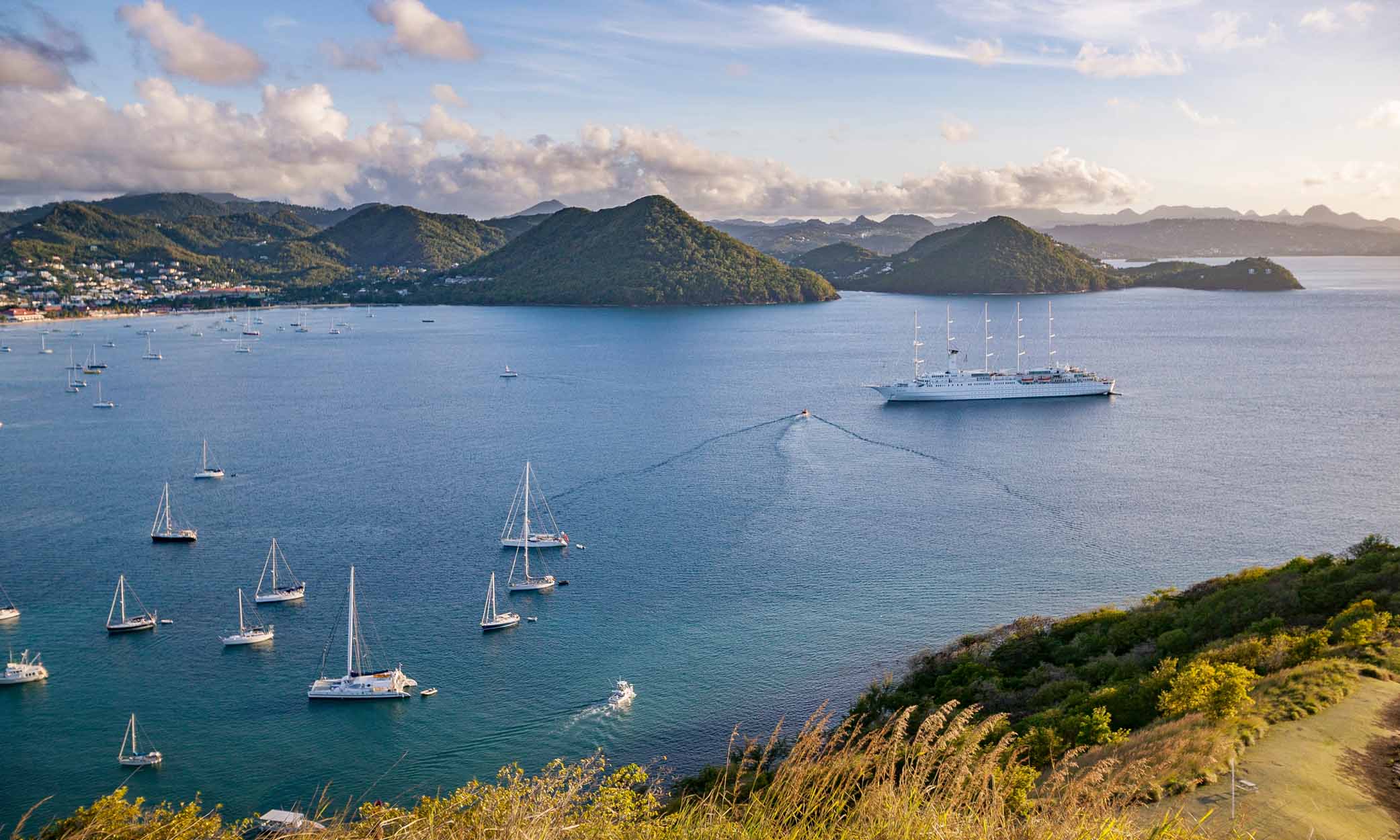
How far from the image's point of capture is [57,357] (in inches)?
3706

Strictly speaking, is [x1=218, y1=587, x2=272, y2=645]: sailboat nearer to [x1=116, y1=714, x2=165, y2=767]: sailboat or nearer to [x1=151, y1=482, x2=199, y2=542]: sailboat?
[x1=116, y1=714, x2=165, y2=767]: sailboat

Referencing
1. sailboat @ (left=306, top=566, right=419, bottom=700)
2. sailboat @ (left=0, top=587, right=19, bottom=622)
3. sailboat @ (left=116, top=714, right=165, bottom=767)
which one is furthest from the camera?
sailboat @ (left=0, top=587, right=19, bottom=622)

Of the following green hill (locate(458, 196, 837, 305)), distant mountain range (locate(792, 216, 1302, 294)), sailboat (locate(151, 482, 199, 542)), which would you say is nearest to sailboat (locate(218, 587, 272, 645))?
sailboat (locate(151, 482, 199, 542))

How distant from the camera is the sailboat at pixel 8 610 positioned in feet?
88.2

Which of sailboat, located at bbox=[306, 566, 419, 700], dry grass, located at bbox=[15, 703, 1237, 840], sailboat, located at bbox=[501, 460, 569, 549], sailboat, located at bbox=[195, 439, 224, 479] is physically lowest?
sailboat, located at bbox=[306, 566, 419, 700]

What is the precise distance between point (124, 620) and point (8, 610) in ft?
13.1

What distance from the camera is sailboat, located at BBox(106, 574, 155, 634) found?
85.5ft

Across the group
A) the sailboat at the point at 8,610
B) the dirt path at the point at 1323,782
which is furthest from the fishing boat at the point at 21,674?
the dirt path at the point at 1323,782

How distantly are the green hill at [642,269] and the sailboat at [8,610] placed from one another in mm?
123698

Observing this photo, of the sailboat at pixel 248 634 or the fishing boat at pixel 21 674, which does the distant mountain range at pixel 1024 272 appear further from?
the fishing boat at pixel 21 674

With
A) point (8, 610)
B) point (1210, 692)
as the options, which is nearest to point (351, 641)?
point (8, 610)

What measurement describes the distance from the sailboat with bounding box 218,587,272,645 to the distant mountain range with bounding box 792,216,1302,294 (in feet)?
508

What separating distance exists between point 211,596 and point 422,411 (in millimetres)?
33009

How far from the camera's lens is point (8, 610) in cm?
2730
